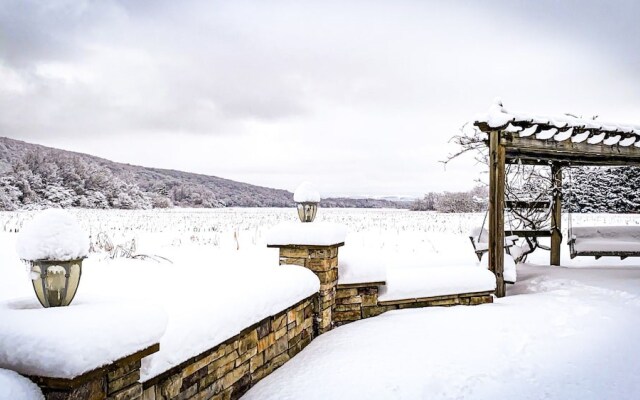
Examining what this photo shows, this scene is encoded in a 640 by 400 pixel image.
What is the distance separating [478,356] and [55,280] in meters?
2.84

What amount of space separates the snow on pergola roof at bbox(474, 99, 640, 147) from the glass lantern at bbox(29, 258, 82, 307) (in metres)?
5.04

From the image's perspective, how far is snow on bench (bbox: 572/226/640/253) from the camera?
6695 mm

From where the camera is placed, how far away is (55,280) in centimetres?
161

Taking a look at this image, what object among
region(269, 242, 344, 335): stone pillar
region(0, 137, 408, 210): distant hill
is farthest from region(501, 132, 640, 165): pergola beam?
region(0, 137, 408, 210): distant hill

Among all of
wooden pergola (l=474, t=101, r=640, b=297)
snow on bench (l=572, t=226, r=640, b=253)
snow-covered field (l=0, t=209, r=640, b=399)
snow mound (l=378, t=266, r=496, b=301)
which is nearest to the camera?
snow-covered field (l=0, t=209, r=640, b=399)

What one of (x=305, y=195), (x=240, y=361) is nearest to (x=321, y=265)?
(x=305, y=195)

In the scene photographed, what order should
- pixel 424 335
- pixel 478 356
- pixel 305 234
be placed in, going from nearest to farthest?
pixel 478 356 → pixel 424 335 → pixel 305 234

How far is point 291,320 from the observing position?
334 cm

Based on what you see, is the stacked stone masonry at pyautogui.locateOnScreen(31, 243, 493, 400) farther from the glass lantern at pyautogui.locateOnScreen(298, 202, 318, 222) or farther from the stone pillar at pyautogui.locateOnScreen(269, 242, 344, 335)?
the glass lantern at pyautogui.locateOnScreen(298, 202, 318, 222)

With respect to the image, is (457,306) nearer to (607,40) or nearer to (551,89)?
(607,40)

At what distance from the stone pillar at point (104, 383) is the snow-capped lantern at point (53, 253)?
1.25 ft

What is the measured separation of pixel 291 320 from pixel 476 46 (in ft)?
23.5

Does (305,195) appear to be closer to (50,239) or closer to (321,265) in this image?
(321,265)

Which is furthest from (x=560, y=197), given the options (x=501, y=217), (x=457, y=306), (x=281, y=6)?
(x=281, y=6)
